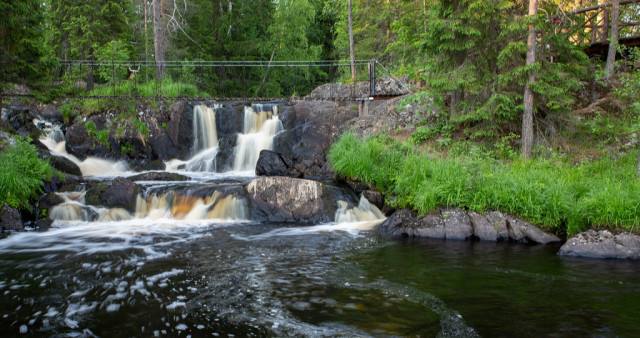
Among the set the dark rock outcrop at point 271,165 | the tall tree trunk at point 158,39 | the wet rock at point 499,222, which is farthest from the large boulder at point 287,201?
the tall tree trunk at point 158,39

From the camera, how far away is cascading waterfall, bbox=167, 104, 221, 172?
15.5 m

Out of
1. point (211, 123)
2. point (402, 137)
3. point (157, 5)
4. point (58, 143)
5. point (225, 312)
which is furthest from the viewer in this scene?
point (157, 5)

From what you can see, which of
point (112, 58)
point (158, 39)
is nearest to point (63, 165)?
point (112, 58)

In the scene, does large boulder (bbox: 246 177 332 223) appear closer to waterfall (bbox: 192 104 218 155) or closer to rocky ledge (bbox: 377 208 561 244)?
rocky ledge (bbox: 377 208 561 244)

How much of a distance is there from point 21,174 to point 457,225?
32.6 feet

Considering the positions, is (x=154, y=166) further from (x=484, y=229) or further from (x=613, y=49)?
(x=613, y=49)

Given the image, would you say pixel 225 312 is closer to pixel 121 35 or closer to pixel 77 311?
pixel 77 311

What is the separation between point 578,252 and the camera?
752cm

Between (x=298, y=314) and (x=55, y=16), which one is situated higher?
(x=55, y=16)

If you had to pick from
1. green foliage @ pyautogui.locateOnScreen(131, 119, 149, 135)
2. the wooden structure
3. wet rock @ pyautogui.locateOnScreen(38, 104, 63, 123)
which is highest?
the wooden structure

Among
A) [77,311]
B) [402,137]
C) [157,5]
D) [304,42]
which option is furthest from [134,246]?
[304,42]

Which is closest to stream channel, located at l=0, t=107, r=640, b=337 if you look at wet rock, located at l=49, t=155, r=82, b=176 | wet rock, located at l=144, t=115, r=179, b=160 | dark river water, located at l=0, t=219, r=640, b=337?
dark river water, located at l=0, t=219, r=640, b=337

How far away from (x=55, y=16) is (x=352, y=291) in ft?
80.2

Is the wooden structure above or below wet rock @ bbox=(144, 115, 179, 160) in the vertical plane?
above
